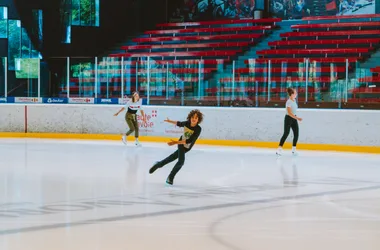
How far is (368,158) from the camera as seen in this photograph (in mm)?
13438

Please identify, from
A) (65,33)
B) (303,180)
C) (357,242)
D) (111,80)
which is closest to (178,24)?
(65,33)

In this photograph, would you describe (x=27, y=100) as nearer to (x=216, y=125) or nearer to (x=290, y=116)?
(x=216, y=125)

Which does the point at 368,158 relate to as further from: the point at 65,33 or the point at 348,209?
the point at 65,33

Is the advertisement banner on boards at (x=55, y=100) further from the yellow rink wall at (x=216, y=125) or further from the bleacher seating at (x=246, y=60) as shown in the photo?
the bleacher seating at (x=246, y=60)

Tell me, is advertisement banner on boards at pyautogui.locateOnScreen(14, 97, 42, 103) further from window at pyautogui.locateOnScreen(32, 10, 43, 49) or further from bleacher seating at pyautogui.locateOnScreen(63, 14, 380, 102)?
window at pyautogui.locateOnScreen(32, 10, 43, 49)

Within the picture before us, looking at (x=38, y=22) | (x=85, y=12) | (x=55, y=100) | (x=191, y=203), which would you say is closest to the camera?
(x=191, y=203)

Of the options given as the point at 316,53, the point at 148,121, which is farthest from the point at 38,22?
the point at 316,53

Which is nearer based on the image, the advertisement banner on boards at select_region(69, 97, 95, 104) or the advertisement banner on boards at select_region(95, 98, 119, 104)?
the advertisement banner on boards at select_region(95, 98, 119, 104)

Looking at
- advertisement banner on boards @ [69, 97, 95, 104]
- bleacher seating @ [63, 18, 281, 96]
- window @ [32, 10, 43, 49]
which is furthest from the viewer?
window @ [32, 10, 43, 49]

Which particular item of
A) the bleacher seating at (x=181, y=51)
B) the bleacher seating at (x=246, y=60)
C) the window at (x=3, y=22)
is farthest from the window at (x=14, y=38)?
the bleacher seating at (x=246, y=60)

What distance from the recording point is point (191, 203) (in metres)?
7.48

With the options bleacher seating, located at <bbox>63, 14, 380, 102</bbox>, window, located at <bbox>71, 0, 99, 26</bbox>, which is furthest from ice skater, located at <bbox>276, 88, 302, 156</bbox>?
window, located at <bbox>71, 0, 99, 26</bbox>

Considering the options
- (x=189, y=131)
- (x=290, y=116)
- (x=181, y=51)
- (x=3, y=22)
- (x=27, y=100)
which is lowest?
(x=189, y=131)

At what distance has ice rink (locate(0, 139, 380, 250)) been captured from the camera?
17.9ft
